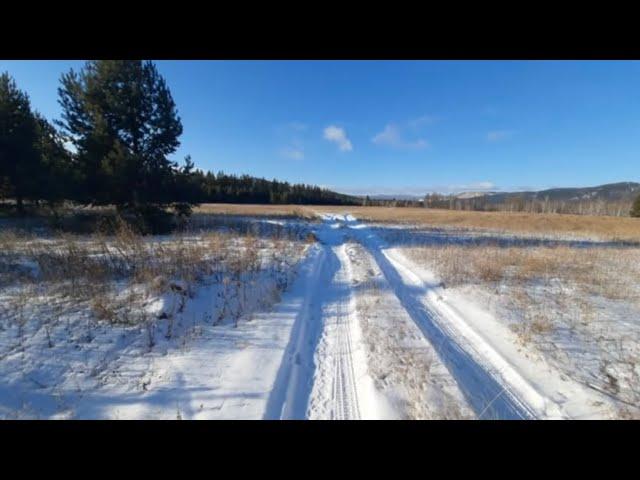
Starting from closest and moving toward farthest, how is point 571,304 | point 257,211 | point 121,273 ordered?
point 571,304, point 121,273, point 257,211

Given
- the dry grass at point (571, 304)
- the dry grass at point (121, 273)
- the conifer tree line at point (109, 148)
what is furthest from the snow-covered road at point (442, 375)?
the conifer tree line at point (109, 148)

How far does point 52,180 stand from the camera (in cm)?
1441

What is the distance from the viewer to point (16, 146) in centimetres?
1492

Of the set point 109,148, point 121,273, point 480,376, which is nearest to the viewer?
point 480,376

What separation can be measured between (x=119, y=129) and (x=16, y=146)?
9003 mm

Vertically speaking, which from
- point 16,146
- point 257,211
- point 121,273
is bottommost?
point 121,273

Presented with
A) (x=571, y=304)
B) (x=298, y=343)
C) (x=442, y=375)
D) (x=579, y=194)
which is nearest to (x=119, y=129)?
(x=298, y=343)

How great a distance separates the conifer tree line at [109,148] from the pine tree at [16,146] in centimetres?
4

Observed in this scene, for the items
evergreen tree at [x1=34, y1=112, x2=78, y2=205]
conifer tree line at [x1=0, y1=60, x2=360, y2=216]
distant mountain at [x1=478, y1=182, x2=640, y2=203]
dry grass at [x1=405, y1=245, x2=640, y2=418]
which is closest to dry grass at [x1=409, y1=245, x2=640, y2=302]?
dry grass at [x1=405, y1=245, x2=640, y2=418]

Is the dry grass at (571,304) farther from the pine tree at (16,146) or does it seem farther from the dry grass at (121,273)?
the pine tree at (16,146)

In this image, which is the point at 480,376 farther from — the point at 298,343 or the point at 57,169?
the point at 57,169

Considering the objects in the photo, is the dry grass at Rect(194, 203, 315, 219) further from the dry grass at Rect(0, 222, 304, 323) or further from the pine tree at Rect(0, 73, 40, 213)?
the dry grass at Rect(0, 222, 304, 323)

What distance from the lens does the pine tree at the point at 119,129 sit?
11.8 m
